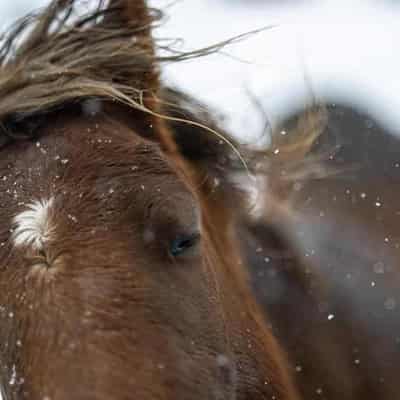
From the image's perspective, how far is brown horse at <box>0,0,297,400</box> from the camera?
1.67 metres

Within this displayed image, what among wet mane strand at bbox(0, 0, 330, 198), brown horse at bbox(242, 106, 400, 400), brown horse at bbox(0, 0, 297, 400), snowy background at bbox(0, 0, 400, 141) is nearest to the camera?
brown horse at bbox(0, 0, 297, 400)

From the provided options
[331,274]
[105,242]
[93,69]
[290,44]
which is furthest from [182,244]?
[290,44]

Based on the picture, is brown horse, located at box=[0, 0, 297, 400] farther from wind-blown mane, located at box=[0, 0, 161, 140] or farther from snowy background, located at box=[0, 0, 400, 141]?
snowy background, located at box=[0, 0, 400, 141]

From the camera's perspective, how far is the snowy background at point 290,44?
6.06 metres

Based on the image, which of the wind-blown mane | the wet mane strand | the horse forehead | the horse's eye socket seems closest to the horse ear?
the wet mane strand

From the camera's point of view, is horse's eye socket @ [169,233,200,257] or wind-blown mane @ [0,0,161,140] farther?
wind-blown mane @ [0,0,161,140]

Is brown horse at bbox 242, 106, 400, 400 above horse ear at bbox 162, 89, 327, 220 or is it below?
below

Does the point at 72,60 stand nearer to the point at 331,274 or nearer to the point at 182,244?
the point at 182,244

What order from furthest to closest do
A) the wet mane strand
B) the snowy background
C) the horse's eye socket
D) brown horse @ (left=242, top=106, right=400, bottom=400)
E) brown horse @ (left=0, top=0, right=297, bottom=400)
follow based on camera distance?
the snowy background → brown horse @ (left=242, top=106, right=400, bottom=400) → the wet mane strand → the horse's eye socket → brown horse @ (left=0, top=0, right=297, bottom=400)

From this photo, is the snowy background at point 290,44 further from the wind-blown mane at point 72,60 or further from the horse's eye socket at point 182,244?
the horse's eye socket at point 182,244

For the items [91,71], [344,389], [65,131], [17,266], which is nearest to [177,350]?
[17,266]

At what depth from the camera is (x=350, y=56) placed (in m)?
7.51

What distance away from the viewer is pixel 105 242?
1.77m

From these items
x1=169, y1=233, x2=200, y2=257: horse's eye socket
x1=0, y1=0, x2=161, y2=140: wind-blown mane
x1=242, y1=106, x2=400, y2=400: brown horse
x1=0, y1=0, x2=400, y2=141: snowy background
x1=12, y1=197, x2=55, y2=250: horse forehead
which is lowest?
x1=0, y1=0, x2=400, y2=141: snowy background
